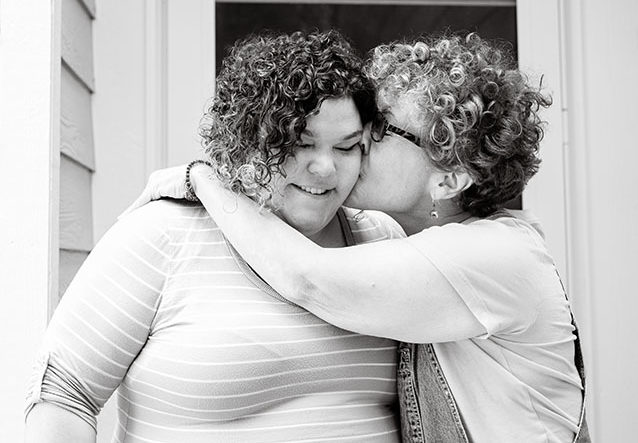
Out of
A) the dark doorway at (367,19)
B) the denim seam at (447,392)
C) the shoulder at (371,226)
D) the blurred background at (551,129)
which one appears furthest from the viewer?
the dark doorway at (367,19)

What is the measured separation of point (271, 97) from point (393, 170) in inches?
11.2

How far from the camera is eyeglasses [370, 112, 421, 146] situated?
5.13ft

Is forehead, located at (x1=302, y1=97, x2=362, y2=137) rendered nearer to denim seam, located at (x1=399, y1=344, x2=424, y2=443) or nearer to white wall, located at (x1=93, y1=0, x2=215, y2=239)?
denim seam, located at (x1=399, y1=344, x2=424, y2=443)

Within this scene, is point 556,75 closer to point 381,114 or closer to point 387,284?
point 381,114

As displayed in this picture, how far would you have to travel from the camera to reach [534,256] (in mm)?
1522

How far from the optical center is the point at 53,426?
4.68 ft

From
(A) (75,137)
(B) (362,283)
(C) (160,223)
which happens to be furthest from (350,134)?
(A) (75,137)

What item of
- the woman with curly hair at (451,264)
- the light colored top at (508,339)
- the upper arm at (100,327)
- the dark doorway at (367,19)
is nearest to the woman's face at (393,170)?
the woman with curly hair at (451,264)

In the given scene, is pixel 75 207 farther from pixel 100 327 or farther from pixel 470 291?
pixel 470 291

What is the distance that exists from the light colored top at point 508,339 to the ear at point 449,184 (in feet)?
0.24

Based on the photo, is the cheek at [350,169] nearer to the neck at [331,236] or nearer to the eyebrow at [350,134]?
the eyebrow at [350,134]

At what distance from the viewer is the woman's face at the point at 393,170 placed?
1567mm

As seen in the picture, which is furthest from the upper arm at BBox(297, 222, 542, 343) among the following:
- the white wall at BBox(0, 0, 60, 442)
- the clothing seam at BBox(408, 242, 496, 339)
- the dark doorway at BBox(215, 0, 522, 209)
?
the dark doorway at BBox(215, 0, 522, 209)

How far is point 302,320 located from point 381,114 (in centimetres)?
40
